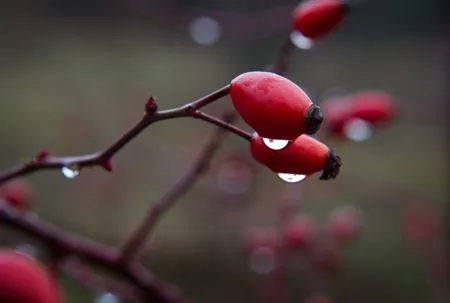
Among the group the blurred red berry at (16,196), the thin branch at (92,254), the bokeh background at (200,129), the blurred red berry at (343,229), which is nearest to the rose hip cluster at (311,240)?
the blurred red berry at (343,229)

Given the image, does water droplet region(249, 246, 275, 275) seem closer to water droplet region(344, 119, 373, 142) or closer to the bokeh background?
water droplet region(344, 119, 373, 142)

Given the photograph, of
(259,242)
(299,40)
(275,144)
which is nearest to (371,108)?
(299,40)

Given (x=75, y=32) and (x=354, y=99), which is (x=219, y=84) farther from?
Result: (x=354, y=99)

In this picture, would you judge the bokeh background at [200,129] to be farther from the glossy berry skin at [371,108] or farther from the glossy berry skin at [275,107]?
Answer: the glossy berry skin at [275,107]

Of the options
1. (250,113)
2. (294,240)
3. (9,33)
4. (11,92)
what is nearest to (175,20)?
Result: (294,240)

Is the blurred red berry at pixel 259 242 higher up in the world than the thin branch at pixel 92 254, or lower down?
higher up

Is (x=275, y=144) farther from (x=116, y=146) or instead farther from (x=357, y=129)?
(x=357, y=129)
